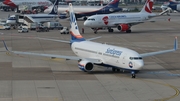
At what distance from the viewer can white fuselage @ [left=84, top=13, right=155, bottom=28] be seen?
108 m

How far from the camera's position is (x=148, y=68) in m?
62.6

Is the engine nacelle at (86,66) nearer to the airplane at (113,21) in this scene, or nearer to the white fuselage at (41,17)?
the airplane at (113,21)

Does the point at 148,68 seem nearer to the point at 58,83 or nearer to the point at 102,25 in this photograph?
the point at 58,83

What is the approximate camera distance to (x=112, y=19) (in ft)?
360

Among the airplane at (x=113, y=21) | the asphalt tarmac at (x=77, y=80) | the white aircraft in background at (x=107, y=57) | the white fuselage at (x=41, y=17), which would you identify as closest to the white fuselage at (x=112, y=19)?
the airplane at (x=113, y=21)

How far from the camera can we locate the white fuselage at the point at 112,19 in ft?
355

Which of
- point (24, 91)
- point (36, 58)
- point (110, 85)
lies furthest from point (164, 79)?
point (36, 58)

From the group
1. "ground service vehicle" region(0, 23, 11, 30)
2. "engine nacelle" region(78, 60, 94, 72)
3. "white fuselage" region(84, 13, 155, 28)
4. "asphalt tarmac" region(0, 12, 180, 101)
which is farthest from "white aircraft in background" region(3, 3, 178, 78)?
"ground service vehicle" region(0, 23, 11, 30)

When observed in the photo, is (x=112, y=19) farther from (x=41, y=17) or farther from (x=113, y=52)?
(x=113, y=52)

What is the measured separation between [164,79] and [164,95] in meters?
8.45

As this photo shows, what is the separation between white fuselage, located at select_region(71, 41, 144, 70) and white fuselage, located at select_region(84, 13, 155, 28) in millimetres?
45232

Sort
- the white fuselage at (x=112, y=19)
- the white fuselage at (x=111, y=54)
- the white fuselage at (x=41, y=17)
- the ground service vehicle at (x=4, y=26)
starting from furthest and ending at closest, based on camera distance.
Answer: the white fuselage at (x=41, y=17)
the ground service vehicle at (x=4, y=26)
the white fuselage at (x=112, y=19)
the white fuselage at (x=111, y=54)

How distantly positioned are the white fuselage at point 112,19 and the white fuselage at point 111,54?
4523 cm

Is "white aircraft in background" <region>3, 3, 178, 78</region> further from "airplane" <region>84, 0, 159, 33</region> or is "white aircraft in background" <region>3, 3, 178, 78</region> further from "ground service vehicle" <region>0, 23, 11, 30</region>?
"ground service vehicle" <region>0, 23, 11, 30</region>
